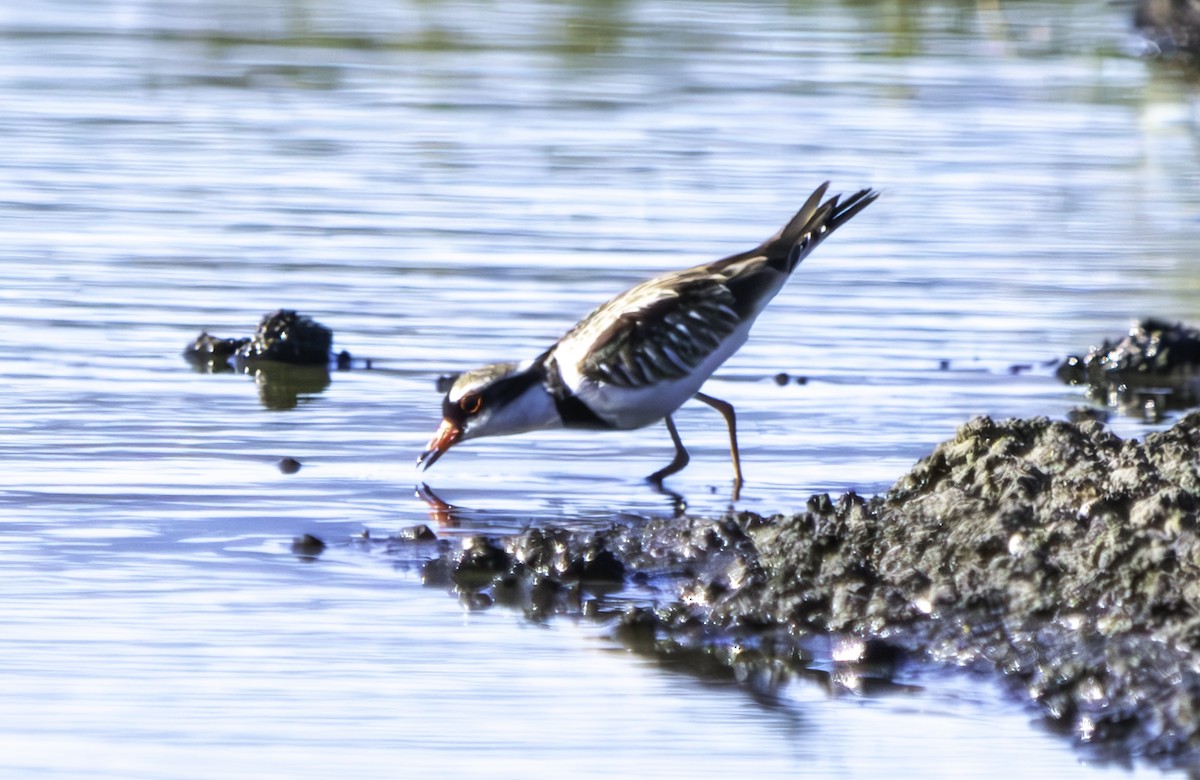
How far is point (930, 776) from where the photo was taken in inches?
206

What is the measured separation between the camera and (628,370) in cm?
861

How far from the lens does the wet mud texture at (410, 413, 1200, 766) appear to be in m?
5.70

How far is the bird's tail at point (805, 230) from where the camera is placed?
371 inches

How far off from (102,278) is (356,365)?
2245mm

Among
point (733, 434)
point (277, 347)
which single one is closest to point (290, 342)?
point (277, 347)

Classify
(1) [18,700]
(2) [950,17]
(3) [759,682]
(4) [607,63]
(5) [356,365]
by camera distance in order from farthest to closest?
(2) [950,17] < (4) [607,63] < (5) [356,365] < (3) [759,682] < (1) [18,700]

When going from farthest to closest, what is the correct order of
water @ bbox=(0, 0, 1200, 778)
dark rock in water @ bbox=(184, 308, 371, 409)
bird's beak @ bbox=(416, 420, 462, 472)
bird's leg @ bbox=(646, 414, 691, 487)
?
dark rock in water @ bbox=(184, 308, 371, 409), bird's leg @ bbox=(646, 414, 691, 487), bird's beak @ bbox=(416, 420, 462, 472), water @ bbox=(0, 0, 1200, 778)

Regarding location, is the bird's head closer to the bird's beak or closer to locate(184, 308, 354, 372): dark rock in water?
the bird's beak

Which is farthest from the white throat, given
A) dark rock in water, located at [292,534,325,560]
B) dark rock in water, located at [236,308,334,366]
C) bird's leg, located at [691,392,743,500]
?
dark rock in water, located at [236,308,334,366]

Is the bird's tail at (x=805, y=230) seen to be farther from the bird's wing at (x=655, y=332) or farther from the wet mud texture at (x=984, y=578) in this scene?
the wet mud texture at (x=984, y=578)

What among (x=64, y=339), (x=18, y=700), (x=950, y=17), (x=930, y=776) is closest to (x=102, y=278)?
(x=64, y=339)

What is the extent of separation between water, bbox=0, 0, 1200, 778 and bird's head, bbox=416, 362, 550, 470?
18 cm

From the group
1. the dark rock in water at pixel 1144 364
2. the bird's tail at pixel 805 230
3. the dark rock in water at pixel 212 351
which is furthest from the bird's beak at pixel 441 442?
the dark rock in water at pixel 1144 364

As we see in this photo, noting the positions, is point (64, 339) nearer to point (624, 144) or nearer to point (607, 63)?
point (624, 144)
